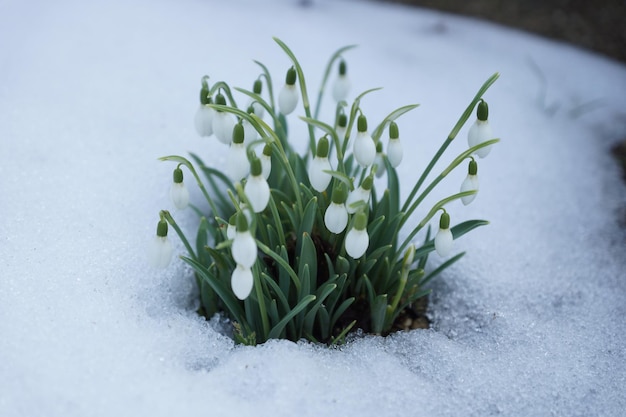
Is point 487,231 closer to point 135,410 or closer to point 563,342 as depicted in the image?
point 563,342

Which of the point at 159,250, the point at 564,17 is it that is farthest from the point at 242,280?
the point at 564,17

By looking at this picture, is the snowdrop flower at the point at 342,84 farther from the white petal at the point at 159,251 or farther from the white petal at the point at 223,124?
the white petal at the point at 159,251

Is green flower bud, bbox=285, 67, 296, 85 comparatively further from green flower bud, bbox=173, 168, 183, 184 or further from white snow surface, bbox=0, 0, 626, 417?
white snow surface, bbox=0, 0, 626, 417

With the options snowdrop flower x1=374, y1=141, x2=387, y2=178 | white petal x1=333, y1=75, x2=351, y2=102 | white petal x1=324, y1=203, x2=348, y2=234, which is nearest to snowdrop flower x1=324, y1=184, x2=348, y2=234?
white petal x1=324, y1=203, x2=348, y2=234

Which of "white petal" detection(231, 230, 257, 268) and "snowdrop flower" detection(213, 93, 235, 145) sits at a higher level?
"snowdrop flower" detection(213, 93, 235, 145)

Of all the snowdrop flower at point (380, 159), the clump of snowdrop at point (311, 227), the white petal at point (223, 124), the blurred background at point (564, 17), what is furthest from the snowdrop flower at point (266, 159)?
the blurred background at point (564, 17)

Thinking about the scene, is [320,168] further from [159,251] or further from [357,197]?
[159,251]

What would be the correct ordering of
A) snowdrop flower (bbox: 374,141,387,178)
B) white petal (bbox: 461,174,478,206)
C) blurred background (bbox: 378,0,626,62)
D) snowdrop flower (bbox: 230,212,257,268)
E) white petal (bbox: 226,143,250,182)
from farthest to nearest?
blurred background (bbox: 378,0,626,62)
snowdrop flower (bbox: 374,141,387,178)
white petal (bbox: 461,174,478,206)
white petal (bbox: 226,143,250,182)
snowdrop flower (bbox: 230,212,257,268)
